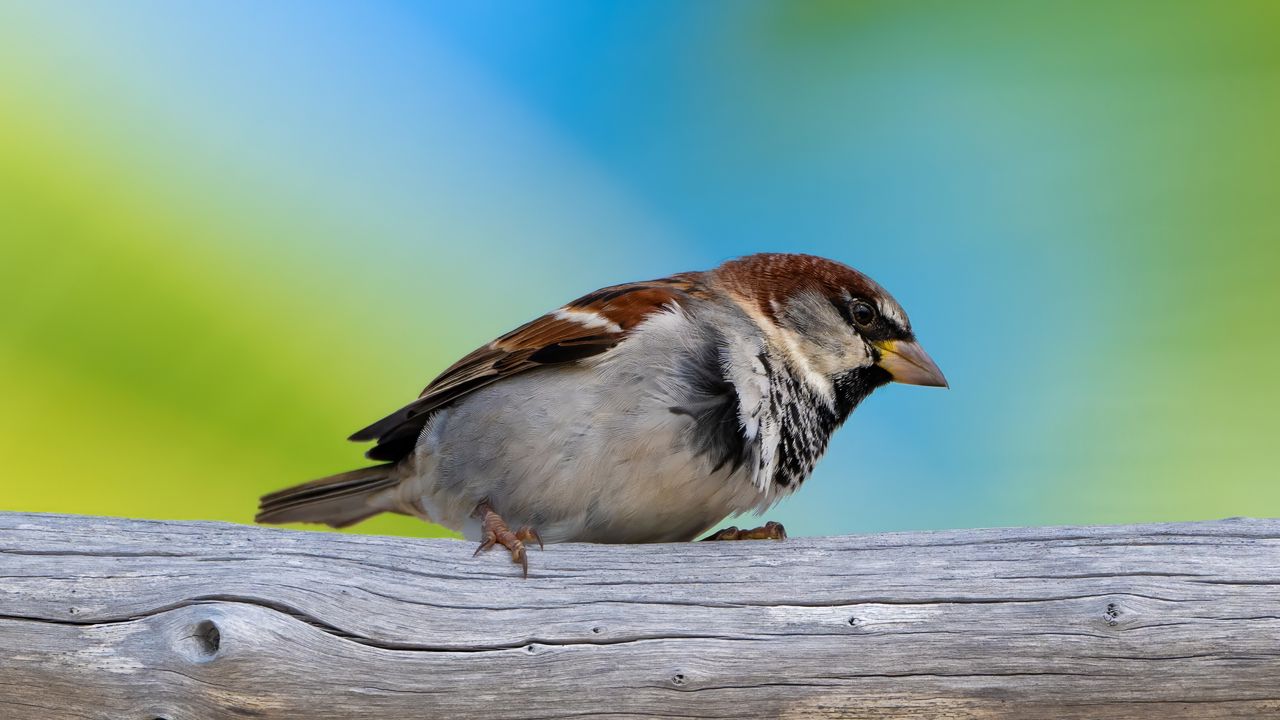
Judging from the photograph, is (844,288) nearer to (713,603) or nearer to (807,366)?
(807,366)

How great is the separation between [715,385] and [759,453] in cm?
11

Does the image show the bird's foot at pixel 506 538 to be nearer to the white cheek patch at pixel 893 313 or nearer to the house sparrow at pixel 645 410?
the house sparrow at pixel 645 410

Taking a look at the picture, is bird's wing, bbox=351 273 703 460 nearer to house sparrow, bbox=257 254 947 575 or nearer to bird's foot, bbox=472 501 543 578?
house sparrow, bbox=257 254 947 575

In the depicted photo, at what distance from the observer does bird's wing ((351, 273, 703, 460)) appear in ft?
5.32

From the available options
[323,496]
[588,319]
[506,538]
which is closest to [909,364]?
[588,319]

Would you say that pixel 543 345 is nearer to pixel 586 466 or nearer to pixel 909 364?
pixel 586 466

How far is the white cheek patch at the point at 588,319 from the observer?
1628 millimetres

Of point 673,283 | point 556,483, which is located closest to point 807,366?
point 673,283

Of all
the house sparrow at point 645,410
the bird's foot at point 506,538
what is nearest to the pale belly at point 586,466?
the house sparrow at point 645,410

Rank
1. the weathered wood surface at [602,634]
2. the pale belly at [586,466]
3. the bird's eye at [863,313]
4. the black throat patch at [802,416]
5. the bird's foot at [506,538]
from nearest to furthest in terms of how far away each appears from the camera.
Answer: the weathered wood surface at [602,634]
the bird's foot at [506,538]
the pale belly at [586,466]
the black throat patch at [802,416]
the bird's eye at [863,313]

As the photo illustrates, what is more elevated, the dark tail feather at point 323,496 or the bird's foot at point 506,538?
the dark tail feather at point 323,496

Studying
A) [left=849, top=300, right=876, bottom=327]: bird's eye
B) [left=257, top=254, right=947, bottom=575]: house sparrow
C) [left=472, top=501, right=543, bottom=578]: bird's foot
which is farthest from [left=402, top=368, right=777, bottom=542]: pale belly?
[left=849, top=300, right=876, bottom=327]: bird's eye

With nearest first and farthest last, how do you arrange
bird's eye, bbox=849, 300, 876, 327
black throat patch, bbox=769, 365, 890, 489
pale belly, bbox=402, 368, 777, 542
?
pale belly, bbox=402, 368, 777, 542 → black throat patch, bbox=769, 365, 890, 489 → bird's eye, bbox=849, 300, 876, 327

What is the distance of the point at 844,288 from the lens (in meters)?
1.74
